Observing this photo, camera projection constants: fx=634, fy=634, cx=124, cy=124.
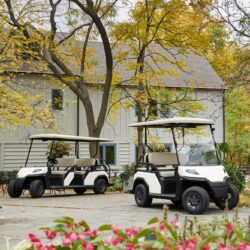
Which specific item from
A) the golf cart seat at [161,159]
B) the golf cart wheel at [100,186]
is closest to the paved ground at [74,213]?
the golf cart seat at [161,159]

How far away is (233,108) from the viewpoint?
46562mm

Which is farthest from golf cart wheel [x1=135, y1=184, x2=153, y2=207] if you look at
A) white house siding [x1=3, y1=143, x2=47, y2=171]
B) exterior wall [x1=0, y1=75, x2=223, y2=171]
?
white house siding [x1=3, y1=143, x2=47, y2=171]

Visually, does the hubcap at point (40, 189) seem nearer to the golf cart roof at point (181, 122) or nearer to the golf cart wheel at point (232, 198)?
the golf cart roof at point (181, 122)

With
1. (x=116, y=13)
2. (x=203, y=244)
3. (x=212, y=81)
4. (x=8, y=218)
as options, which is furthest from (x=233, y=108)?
(x=203, y=244)

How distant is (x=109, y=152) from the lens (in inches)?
1404

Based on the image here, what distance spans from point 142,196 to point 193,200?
6.58 feet

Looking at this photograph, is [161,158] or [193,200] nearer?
[193,200]

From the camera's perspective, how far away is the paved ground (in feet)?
38.3

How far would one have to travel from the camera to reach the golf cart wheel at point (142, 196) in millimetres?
16141

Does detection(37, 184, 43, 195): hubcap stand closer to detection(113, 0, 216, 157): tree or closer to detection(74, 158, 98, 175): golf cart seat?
detection(74, 158, 98, 175): golf cart seat

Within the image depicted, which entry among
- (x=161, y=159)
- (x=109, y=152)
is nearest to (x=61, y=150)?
(x=109, y=152)

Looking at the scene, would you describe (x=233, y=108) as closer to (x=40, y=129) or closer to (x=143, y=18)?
(x=40, y=129)

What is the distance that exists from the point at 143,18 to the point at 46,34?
13.6 feet

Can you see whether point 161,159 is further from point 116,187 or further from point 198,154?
point 116,187
